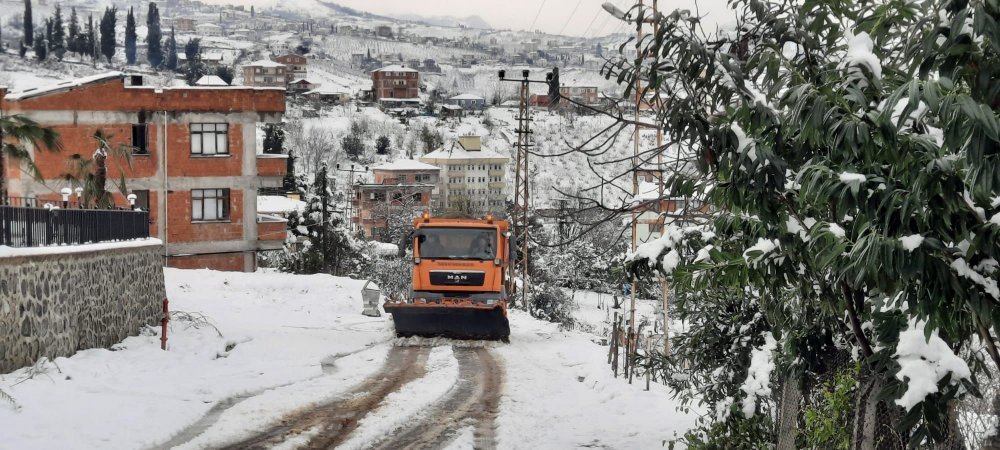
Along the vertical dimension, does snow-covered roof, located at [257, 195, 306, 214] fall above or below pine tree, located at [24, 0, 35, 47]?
below

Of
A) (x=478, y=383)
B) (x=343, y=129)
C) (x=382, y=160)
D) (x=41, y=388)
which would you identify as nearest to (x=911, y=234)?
(x=41, y=388)

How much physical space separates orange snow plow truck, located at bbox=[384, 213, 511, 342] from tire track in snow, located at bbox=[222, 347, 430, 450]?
14.3 feet

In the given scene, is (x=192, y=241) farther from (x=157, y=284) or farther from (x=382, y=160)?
(x=382, y=160)

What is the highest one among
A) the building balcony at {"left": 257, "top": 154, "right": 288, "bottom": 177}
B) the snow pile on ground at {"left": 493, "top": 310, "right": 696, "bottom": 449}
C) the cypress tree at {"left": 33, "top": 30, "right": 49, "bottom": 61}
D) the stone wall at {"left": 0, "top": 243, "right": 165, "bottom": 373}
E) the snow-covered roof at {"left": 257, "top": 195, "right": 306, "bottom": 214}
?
the cypress tree at {"left": 33, "top": 30, "right": 49, "bottom": 61}

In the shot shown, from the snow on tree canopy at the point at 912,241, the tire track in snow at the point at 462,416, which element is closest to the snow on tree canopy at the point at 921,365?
the snow on tree canopy at the point at 912,241

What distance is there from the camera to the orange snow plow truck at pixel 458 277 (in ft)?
76.9

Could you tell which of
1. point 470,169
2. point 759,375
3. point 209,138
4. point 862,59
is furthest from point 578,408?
point 470,169

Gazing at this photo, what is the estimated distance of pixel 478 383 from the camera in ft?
56.3

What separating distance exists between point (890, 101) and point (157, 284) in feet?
66.3

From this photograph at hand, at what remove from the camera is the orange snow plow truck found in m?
23.4

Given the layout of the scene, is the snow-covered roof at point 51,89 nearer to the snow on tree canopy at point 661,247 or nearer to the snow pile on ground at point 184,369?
the snow pile on ground at point 184,369

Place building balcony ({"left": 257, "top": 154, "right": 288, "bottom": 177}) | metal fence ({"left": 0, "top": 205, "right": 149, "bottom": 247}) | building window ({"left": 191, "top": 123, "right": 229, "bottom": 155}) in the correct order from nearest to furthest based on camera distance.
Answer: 1. metal fence ({"left": 0, "top": 205, "right": 149, "bottom": 247})
2. building window ({"left": 191, "top": 123, "right": 229, "bottom": 155})
3. building balcony ({"left": 257, "top": 154, "right": 288, "bottom": 177})

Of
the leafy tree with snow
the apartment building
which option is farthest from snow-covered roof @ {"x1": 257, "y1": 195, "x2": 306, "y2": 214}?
the leafy tree with snow

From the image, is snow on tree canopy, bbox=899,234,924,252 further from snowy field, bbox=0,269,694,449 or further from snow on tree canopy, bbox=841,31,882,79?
snowy field, bbox=0,269,694,449
